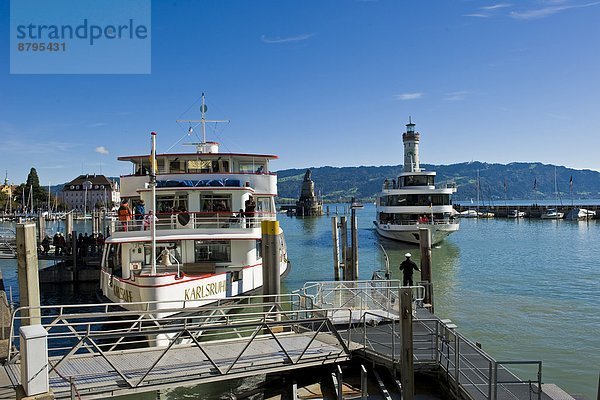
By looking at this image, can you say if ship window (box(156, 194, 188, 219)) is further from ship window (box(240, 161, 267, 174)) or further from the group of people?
the group of people

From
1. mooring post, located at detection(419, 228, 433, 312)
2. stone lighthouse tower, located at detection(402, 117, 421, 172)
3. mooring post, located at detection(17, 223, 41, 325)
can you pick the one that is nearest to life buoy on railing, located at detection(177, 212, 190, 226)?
mooring post, located at detection(17, 223, 41, 325)

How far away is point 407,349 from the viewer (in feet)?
31.1

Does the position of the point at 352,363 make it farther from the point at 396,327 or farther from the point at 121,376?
the point at 121,376

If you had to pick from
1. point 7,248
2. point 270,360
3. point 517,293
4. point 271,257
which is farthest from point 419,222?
point 270,360

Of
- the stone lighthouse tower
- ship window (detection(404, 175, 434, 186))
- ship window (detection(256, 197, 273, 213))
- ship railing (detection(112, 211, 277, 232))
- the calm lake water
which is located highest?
the stone lighthouse tower

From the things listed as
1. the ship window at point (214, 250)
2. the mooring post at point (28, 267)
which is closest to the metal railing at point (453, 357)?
the ship window at point (214, 250)

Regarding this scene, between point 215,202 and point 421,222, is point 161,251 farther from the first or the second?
point 421,222

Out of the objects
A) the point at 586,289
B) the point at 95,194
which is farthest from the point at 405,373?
the point at 95,194

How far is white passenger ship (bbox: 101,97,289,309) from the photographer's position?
16578 millimetres

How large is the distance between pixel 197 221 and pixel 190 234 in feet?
4.83

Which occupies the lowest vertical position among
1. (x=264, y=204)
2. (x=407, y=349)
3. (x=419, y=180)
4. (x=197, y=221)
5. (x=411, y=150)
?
(x=407, y=349)

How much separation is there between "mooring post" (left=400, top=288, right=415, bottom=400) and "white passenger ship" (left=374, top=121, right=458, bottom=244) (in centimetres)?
3741

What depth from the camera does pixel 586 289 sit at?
86.5ft

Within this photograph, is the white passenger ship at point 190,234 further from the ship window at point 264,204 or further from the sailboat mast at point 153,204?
the ship window at point 264,204
